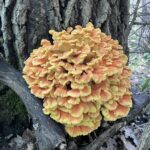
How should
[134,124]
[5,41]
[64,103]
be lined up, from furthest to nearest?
[134,124], [5,41], [64,103]

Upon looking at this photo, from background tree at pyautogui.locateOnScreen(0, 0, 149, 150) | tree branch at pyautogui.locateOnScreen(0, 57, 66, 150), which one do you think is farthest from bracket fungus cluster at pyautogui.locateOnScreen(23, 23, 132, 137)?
background tree at pyautogui.locateOnScreen(0, 0, 149, 150)

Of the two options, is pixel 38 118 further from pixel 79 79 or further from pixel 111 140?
pixel 111 140

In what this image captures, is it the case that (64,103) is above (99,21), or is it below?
below

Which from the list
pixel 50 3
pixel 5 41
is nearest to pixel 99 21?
pixel 50 3

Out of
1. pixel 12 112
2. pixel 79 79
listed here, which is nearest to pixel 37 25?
pixel 79 79

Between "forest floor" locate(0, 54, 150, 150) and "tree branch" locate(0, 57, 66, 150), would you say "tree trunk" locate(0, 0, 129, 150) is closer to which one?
"tree branch" locate(0, 57, 66, 150)

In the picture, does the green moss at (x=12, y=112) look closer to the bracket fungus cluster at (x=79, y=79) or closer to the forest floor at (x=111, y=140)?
the forest floor at (x=111, y=140)

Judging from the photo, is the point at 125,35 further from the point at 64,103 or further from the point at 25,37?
the point at 64,103
